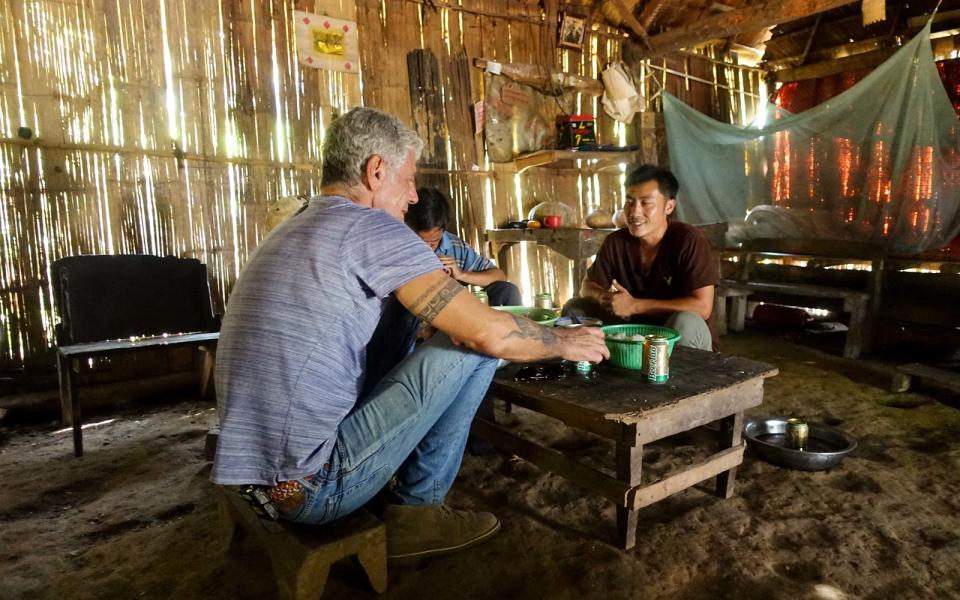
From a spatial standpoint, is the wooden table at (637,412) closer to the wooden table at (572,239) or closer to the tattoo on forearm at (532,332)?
the tattoo on forearm at (532,332)

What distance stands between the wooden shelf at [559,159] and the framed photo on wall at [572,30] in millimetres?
1419

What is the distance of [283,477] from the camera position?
1.62m

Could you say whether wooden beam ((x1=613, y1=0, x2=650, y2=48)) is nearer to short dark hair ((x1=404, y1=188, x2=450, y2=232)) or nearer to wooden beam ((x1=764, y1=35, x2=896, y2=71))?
wooden beam ((x1=764, y1=35, x2=896, y2=71))

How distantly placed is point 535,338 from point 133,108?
4.19 m

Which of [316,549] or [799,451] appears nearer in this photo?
[316,549]

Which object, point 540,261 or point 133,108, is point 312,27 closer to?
point 133,108

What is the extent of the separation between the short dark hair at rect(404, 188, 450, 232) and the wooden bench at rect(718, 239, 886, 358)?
3991 mm

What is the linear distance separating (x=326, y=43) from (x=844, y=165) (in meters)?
4.96

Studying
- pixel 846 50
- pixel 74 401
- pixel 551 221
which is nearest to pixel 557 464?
pixel 74 401

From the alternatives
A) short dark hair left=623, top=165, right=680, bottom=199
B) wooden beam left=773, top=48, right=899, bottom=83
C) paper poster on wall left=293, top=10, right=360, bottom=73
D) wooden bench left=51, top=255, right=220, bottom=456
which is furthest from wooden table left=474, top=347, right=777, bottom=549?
wooden beam left=773, top=48, right=899, bottom=83

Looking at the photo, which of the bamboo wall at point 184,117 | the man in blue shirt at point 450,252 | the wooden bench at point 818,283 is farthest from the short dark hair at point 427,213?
the wooden bench at point 818,283

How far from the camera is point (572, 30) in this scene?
6801 mm

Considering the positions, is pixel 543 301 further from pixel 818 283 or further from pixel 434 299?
pixel 818 283

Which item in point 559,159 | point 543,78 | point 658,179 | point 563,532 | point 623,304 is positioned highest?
point 543,78
